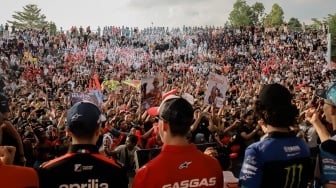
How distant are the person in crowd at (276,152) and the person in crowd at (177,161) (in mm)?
209

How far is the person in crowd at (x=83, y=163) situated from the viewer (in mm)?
2387

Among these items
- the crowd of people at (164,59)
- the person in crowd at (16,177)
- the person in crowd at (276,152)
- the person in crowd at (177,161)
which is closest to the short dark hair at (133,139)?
the person in crowd at (276,152)

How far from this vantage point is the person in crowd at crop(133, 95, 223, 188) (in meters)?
2.46

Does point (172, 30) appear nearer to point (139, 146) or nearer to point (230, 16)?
point (139, 146)

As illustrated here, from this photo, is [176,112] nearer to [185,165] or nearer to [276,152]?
[185,165]

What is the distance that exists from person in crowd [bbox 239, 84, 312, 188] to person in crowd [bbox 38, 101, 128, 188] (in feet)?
2.42

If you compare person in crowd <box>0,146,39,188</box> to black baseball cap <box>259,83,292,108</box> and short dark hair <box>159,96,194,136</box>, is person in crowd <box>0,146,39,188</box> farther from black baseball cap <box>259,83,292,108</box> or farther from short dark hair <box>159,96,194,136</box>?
black baseball cap <box>259,83,292,108</box>

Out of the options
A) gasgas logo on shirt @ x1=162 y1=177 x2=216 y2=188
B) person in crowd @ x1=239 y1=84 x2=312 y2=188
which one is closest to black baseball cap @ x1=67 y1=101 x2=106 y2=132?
gasgas logo on shirt @ x1=162 y1=177 x2=216 y2=188

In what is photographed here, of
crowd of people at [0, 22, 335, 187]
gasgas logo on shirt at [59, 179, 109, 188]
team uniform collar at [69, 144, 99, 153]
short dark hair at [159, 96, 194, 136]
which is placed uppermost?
short dark hair at [159, 96, 194, 136]

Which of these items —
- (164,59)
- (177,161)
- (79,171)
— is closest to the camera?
(79,171)

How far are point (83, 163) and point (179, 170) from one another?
20.4 inches

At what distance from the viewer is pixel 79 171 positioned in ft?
7.86

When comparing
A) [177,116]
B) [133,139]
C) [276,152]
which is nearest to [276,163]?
[276,152]

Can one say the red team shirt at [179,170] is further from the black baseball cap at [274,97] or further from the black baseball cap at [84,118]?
the black baseball cap at [274,97]
